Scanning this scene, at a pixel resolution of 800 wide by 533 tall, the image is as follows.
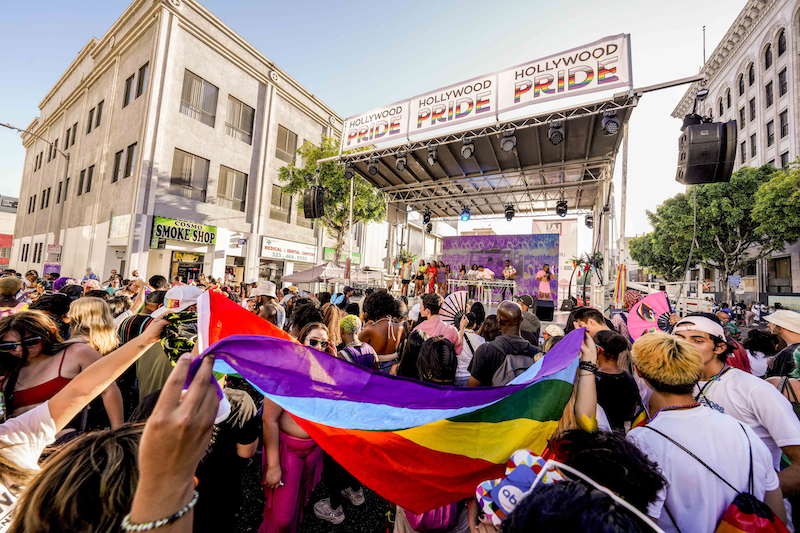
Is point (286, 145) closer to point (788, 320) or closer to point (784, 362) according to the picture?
point (788, 320)

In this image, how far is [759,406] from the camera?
6.24 feet

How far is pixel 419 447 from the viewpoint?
6.25 feet

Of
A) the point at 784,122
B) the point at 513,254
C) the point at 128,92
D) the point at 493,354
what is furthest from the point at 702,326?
the point at 784,122

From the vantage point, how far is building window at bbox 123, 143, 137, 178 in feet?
50.7

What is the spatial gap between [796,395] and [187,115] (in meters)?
20.5

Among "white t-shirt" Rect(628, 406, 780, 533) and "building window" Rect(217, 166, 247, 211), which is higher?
"building window" Rect(217, 166, 247, 211)

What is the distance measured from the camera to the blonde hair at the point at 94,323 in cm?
271

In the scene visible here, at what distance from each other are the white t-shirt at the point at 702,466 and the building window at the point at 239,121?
67.8ft

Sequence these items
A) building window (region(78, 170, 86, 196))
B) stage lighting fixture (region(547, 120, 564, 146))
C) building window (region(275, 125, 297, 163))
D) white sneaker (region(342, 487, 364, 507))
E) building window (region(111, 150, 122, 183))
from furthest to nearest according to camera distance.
A: building window (region(275, 125, 297, 163)) → building window (region(78, 170, 86, 196)) → building window (region(111, 150, 122, 183)) → stage lighting fixture (region(547, 120, 564, 146)) → white sneaker (region(342, 487, 364, 507))

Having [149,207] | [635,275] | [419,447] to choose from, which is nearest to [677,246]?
[419,447]

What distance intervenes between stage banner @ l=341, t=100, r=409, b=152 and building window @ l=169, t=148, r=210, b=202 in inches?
359

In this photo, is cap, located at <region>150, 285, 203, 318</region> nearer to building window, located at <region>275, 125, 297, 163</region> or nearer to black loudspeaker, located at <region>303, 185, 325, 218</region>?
black loudspeaker, located at <region>303, 185, 325, 218</region>

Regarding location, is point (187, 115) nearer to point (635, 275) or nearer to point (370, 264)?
point (370, 264)

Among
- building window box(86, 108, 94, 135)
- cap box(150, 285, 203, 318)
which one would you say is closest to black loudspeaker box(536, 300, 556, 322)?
cap box(150, 285, 203, 318)
